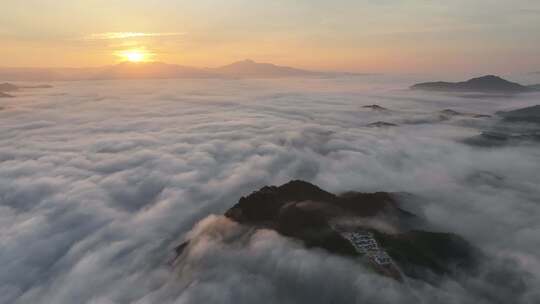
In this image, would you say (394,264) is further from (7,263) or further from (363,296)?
(7,263)

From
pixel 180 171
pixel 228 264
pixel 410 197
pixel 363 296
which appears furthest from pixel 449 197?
pixel 180 171

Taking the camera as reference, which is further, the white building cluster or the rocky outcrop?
the rocky outcrop

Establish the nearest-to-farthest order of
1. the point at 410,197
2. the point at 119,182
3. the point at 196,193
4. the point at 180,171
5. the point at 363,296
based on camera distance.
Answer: the point at 363,296
the point at 410,197
the point at 196,193
the point at 119,182
the point at 180,171

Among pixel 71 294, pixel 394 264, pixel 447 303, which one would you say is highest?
pixel 394 264

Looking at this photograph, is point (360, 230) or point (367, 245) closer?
point (367, 245)

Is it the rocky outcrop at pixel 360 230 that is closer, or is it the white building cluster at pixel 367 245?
the white building cluster at pixel 367 245

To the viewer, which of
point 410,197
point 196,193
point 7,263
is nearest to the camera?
point 7,263

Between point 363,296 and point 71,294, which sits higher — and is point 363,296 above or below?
above

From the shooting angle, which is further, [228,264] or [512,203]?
[512,203]

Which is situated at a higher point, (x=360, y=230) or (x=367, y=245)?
(x=360, y=230)
